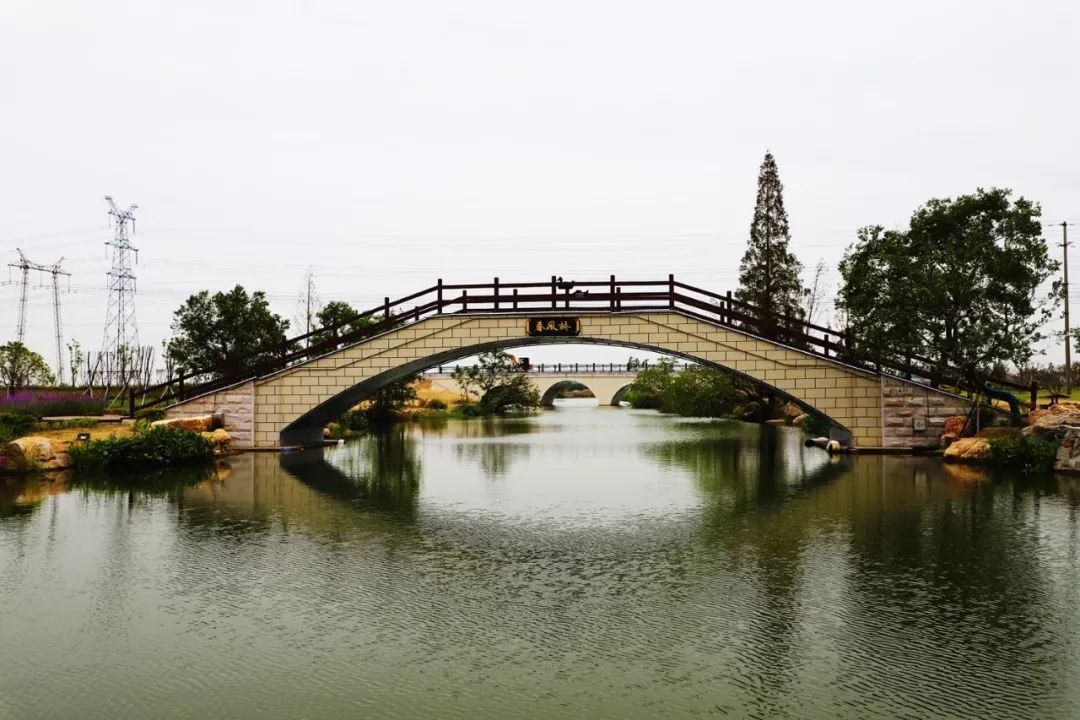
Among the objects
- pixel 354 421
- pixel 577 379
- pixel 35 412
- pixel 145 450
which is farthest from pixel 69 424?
pixel 577 379

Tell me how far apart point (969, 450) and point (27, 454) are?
85.3ft

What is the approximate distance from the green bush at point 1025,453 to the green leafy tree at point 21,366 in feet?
165

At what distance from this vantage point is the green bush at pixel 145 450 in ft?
77.6

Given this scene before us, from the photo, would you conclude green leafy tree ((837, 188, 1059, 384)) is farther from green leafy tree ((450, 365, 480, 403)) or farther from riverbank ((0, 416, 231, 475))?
green leafy tree ((450, 365, 480, 403))

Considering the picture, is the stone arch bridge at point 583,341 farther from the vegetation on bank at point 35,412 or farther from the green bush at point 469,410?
the green bush at point 469,410

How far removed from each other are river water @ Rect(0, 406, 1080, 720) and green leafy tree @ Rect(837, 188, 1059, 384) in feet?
22.3

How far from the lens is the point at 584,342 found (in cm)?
2861

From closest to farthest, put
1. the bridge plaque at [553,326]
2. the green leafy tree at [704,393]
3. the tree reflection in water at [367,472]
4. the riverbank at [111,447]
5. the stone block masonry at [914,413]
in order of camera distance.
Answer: the tree reflection in water at [367,472] → the riverbank at [111,447] → the stone block masonry at [914,413] → the bridge plaque at [553,326] → the green leafy tree at [704,393]

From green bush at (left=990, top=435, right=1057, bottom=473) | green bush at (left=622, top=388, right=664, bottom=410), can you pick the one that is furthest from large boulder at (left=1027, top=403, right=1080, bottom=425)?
green bush at (left=622, top=388, right=664, bottom=410)

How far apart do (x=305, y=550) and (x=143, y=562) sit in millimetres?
2229

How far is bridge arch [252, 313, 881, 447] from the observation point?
1041 inches

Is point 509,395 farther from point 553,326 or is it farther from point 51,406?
point 51,406

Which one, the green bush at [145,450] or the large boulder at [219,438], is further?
the large boulder at [219,438]

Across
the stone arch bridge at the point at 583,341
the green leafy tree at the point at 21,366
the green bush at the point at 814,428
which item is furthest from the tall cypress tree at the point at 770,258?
the green leafy tree at the point at 21,366
